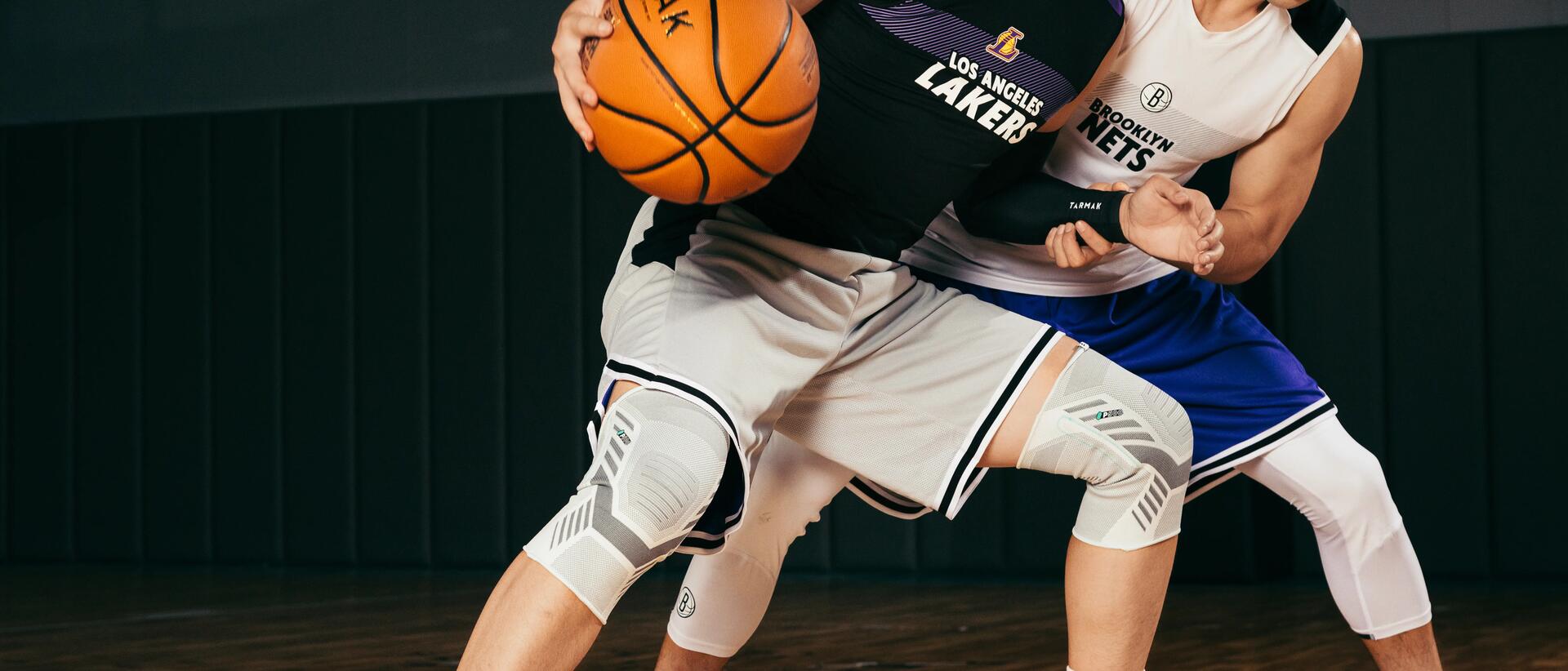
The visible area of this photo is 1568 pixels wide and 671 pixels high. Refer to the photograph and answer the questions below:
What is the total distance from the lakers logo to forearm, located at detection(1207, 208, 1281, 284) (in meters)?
0.48

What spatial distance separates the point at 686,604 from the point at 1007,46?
96 centimetres

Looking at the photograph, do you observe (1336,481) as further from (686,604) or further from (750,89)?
(750,89)

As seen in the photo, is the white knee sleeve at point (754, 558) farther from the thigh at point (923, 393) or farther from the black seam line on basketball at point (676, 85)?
the black seam line on basketball at point (676, 85)

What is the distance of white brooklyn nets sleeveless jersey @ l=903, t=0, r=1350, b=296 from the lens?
2160 millimetres

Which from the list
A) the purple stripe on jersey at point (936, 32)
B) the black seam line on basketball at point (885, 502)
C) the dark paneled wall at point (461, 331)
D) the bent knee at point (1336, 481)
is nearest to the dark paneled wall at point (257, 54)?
the dark paneled wall at point (461, 331)

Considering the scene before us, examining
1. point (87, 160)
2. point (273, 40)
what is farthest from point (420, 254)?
point (87, 160)

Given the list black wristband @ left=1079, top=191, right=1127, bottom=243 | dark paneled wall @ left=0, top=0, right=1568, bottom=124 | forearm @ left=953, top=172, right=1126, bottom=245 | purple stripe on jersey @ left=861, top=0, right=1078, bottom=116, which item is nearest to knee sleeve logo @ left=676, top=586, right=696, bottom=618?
forearm @ left=953, top=172, right=1126, bottom=245

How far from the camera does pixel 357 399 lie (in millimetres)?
6258

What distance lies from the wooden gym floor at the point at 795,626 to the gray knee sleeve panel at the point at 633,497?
66.9 inches

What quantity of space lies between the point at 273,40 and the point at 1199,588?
4338 mm

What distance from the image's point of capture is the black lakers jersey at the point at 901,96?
186 cm

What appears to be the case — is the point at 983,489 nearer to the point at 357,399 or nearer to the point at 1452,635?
the point at 1452,635

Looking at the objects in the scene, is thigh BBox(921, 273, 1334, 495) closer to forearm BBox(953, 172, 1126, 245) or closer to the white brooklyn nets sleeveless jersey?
the white brooklyn nets sleeveless jersey

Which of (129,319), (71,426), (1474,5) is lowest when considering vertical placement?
(71,426)
